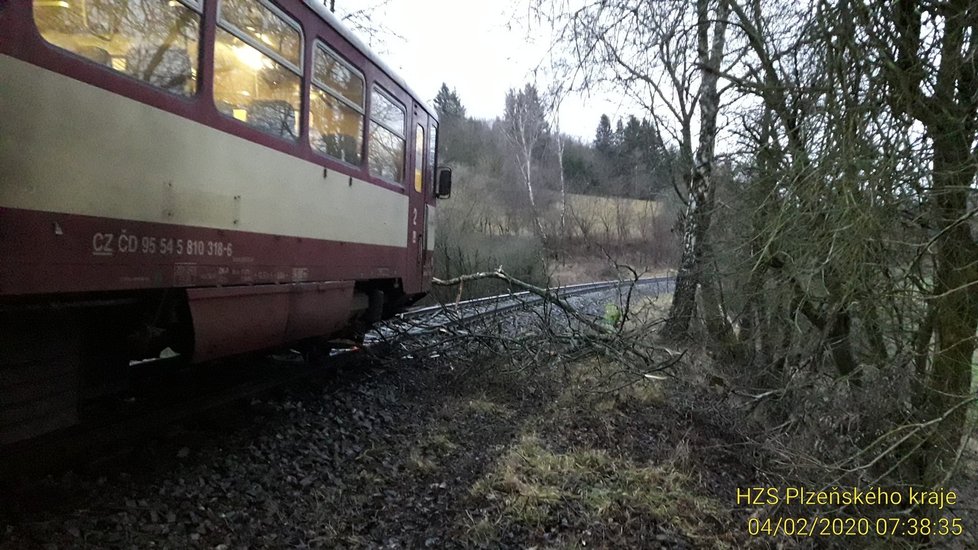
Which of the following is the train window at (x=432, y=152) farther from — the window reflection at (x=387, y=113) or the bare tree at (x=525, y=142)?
the bare tree at (x=525, y=142)

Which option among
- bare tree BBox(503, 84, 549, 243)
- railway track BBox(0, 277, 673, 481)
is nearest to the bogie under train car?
railway track BBox(0, 277, 673, 481)

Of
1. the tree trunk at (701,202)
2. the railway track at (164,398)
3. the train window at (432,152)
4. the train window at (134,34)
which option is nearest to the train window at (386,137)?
the train window at (432,152)

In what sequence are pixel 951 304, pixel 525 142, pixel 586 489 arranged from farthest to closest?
pixel 525 142 → pixel 951 304 → pixel 586 489

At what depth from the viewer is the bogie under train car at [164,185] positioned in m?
2.52

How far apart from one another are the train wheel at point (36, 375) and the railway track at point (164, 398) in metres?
0.41

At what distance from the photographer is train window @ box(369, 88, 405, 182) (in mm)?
5938

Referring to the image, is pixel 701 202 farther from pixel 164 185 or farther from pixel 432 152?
pixel 164 185

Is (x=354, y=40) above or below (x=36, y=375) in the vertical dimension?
above

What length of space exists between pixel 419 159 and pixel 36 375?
507cm

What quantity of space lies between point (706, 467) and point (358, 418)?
9.96 feet

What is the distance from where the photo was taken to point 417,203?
293 inches

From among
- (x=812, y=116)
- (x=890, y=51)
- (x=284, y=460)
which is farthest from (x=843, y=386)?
(x=284, y=460)

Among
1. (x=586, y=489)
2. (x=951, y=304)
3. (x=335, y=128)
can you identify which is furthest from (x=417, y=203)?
(x=951, y=304)

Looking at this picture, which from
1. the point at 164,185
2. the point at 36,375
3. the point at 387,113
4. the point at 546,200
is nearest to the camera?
the point at 36,375
